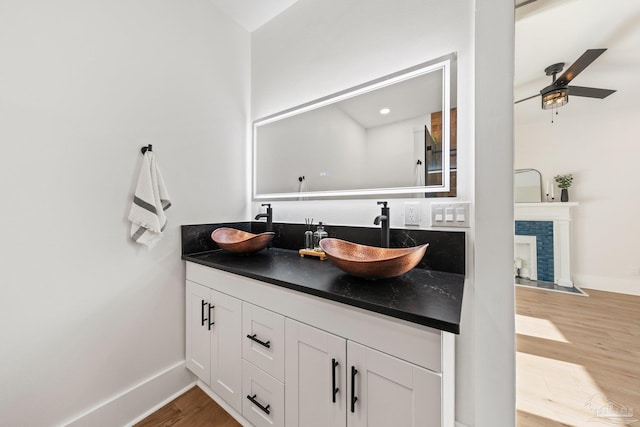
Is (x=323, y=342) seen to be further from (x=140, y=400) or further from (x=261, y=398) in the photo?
(x=140, y=400)

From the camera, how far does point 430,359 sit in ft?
2.25

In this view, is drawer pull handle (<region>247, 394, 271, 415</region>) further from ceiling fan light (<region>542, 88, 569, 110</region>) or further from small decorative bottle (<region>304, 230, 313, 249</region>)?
ceiling fan light (<region>542, 88, 569, 110</region>)

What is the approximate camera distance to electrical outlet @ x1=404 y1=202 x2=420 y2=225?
126 cm

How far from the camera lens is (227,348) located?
128 centimetres

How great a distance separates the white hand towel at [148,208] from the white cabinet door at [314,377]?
93 centimetres

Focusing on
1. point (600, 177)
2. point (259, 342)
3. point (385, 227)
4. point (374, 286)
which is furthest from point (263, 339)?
point (600, 177)

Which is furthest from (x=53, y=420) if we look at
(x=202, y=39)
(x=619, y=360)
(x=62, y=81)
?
(x=619, y=360)

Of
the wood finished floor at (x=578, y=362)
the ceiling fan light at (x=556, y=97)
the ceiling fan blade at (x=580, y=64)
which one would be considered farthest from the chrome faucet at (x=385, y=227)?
the ceiling fan light at (x=556, y=97)

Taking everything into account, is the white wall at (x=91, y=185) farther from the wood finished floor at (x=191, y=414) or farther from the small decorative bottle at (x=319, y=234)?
the small decorative bottle at (x=319, y=234)

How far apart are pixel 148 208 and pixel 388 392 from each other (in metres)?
1.39

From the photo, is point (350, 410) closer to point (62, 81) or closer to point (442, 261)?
point (442, 261)

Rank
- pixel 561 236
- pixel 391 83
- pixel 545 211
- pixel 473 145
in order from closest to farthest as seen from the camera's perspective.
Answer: pixel 473 145, pixel 391 83, pixel 561 236, pixel 545 211

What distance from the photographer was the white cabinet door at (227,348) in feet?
4.00

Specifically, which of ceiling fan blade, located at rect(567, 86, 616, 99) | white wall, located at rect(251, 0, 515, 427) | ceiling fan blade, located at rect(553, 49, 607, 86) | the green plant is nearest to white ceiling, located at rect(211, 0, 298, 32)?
white wall, located at rect(251, 0, 515, 427)
